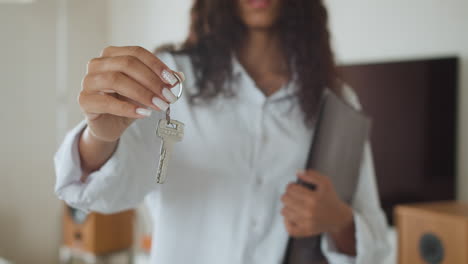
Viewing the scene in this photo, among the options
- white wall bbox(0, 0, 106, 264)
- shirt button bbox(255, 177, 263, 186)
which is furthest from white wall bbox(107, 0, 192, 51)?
shirt button bbox(255, 177, 263, 186)

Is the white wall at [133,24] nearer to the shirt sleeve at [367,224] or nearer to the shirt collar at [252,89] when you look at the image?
the shirt collar at [252,89]

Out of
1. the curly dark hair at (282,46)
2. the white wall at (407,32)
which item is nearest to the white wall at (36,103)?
the curly dark hair at (282,46)

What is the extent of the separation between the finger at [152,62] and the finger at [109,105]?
20mm

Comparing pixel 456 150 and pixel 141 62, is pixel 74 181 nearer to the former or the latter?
pixel 141 62

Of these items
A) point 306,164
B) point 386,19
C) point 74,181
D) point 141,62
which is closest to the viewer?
point 141,62

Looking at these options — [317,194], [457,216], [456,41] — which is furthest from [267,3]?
[456,41]

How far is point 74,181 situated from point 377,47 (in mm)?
1311

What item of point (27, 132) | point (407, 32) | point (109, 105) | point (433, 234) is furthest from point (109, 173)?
point (407, 32)

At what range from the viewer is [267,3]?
0.51 metres

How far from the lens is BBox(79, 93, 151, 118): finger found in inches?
8.4

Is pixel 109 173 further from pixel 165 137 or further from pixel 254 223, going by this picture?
pixel 254 223

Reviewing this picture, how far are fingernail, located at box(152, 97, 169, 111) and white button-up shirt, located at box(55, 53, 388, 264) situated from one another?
0.07 m

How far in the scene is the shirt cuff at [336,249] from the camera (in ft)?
1.79

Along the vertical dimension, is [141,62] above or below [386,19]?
below
